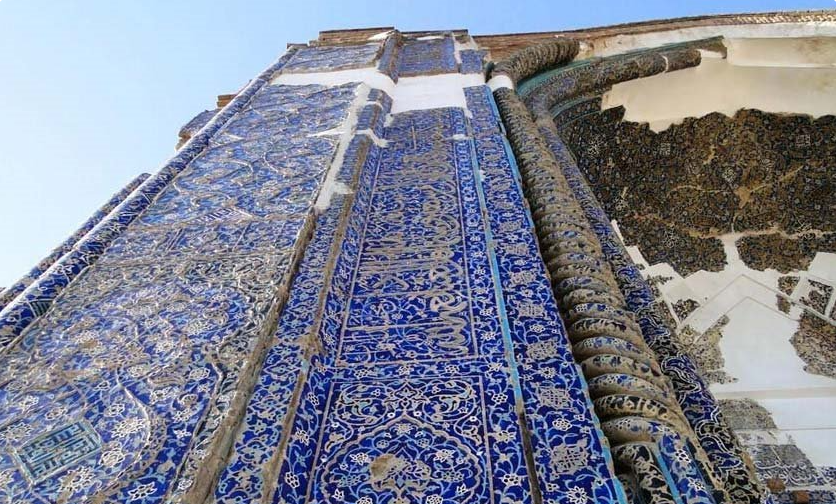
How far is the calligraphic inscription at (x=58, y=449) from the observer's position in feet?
4.46

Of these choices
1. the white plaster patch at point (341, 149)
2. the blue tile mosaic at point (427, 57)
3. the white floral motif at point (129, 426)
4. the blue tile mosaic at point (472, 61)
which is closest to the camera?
the white floral motif at point (129, 426)

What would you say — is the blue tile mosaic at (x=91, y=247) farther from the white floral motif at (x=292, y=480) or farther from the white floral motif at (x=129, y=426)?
the white floral motif at (x=292, y=480)

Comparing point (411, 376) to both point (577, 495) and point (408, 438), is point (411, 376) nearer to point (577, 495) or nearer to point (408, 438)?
point (408, 438)

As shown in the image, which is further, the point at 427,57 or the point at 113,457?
the point at 427,57

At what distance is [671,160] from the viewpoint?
5.09 m

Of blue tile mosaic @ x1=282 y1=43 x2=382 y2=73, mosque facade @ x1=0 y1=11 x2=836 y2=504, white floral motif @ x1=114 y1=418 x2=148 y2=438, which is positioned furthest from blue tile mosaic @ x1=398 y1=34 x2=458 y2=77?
white floral motif @ x1=114 y1=418 x2=148 y2=438

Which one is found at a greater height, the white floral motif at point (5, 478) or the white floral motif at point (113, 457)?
the white floral motif at point (113, 457)

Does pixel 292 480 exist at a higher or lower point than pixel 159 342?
lower

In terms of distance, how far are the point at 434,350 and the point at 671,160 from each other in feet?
13.0

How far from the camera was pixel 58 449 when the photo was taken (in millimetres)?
1410

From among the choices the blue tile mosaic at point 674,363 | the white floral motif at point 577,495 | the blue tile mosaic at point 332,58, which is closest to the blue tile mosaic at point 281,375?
the white floral motif at point 577,495

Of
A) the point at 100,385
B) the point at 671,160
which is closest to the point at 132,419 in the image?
the point at 100,385

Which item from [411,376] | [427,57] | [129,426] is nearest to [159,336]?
[129,426]

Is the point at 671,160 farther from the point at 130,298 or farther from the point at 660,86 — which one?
the point at 130,298
